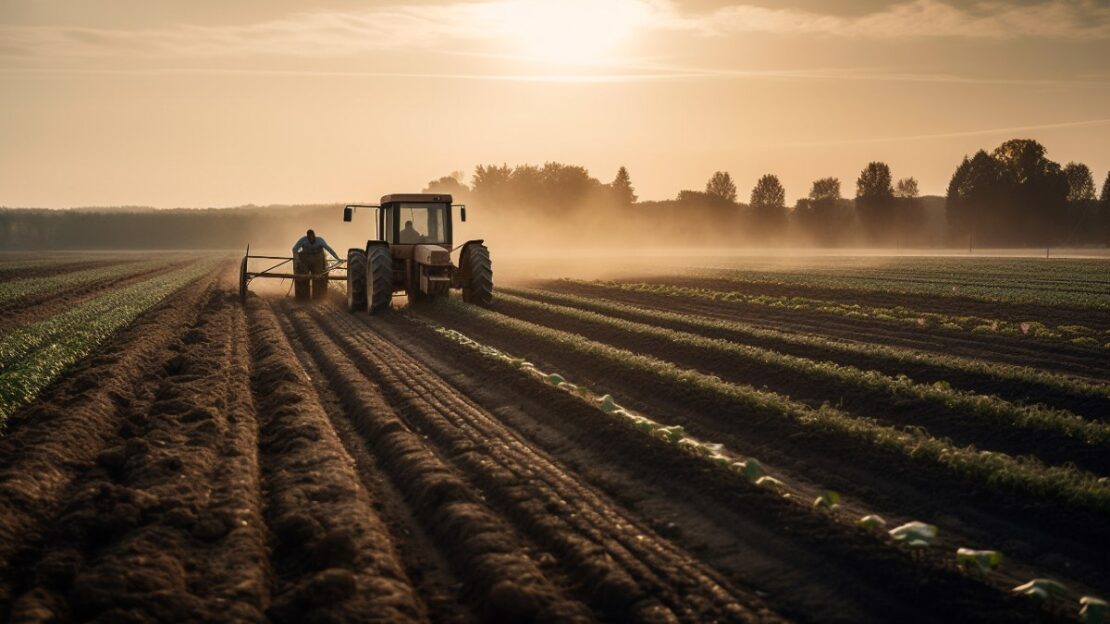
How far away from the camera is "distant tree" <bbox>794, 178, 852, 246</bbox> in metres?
95.8

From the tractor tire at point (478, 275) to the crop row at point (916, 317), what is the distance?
316 inches

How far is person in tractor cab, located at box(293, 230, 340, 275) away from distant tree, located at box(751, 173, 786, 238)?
8021 centimetres

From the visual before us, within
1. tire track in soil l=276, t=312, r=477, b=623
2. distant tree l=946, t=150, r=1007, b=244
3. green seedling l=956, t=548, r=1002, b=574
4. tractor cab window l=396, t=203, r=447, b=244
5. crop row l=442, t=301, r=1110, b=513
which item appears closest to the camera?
tire track in soil l=276, t=312, r=477, b=623

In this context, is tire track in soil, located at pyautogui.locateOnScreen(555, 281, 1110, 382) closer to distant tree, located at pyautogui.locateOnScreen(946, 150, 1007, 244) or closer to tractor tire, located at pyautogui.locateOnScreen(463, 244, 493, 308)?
tractor tire, located at pyautogui.locateOnScreen(463, 244, 493, 308)

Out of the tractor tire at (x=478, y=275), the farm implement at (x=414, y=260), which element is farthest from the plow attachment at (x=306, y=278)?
the tractor tire at (x=478, y=275)

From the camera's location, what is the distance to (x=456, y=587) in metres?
5.68

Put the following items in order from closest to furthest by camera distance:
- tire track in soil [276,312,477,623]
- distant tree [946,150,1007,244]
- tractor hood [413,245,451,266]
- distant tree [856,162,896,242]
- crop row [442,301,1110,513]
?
1. tire track in soil [276,312,477,623]
2. crop row [442,301,1110,513]
3. tractor hood [413,245,451,266]
4. distant tree [946,150,1007,244]
5. distant tree [856,162,896,242]

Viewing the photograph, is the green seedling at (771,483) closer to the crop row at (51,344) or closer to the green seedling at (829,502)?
the green seedling at (829,502)

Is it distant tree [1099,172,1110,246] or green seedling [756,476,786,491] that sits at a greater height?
distant tree [1099,172,1110,246]

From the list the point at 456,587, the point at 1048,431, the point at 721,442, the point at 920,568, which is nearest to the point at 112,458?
the point at 456,587

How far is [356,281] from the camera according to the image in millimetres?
20953

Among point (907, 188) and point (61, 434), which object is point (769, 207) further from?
point (61, 434)

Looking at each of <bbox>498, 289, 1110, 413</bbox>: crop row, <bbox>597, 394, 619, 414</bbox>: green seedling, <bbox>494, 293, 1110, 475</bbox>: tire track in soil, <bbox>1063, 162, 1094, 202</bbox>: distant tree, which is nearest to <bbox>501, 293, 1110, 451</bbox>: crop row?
<bbox>494, 293, 1110, 475</bbox>: tire track in soil

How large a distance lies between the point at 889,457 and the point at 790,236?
306 ft
